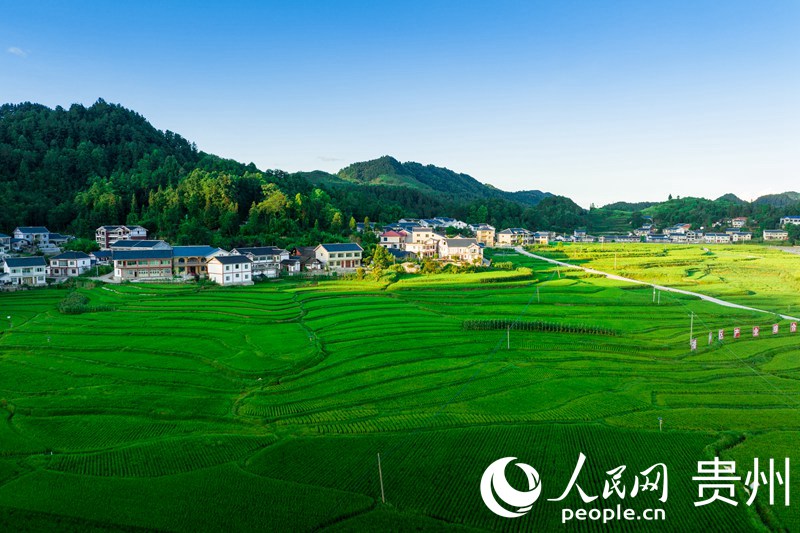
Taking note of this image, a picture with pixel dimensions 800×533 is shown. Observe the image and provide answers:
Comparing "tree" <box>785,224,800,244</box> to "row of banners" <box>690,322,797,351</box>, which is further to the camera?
"tree" <box>785,224,800,244</box>

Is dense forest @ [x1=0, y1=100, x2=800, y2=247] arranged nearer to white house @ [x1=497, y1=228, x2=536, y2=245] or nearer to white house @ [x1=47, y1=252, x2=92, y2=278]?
white house @ [x1=47, y1=252, x2=92, y2=278]

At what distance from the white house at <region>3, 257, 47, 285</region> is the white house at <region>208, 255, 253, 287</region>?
15.9m

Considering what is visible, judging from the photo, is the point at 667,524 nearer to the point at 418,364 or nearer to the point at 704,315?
the point at 418,364

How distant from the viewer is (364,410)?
1967 cm

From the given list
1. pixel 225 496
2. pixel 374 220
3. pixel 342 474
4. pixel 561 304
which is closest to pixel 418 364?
pixel 342 474

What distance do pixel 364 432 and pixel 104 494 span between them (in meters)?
8.06

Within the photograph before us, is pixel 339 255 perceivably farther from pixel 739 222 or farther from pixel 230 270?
pixel 739 222

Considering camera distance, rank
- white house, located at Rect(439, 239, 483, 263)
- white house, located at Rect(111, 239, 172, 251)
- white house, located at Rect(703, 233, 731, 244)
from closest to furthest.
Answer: white house, located at Rect(111, 239, 172, 251), white house, located at Rect(439, 239, 483, 263), white house, located at Rect(703, 233, 731, 244)

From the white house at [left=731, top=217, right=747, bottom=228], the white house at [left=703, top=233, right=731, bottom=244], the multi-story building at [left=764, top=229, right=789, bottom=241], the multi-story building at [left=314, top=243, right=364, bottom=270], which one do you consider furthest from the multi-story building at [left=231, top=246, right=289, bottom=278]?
the white house at [left=731, top=217, right=747, bottom=228]

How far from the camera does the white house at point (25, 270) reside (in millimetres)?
→ 47156

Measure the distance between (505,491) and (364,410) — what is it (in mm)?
7398

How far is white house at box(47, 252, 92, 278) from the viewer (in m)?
53.2

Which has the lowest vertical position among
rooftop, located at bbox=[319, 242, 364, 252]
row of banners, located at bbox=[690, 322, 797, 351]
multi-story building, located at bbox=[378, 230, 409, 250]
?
row of banners, located at bbox=[690, 322, 797, 351]

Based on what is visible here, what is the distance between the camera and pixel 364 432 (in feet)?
57.8
